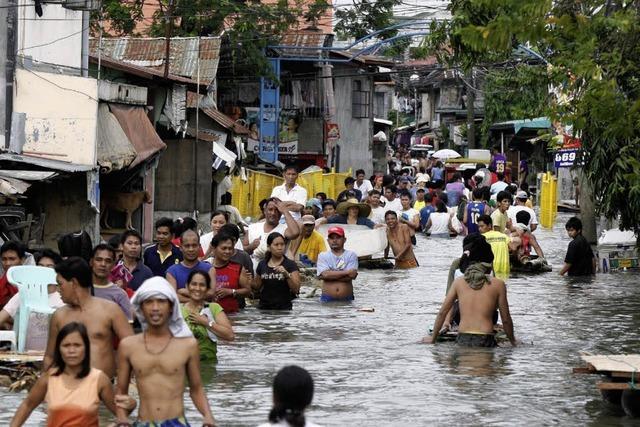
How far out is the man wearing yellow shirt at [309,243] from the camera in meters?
21.2

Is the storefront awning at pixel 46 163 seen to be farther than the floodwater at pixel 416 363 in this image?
Yes

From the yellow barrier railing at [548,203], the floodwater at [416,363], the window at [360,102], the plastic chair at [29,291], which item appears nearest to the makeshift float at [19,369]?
the floodwater at [416,363]

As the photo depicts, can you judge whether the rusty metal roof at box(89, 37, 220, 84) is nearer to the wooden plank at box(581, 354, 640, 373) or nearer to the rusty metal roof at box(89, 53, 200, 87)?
the rusty metal roof at box(89, 53, 200, 87)

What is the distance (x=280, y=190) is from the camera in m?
23.9

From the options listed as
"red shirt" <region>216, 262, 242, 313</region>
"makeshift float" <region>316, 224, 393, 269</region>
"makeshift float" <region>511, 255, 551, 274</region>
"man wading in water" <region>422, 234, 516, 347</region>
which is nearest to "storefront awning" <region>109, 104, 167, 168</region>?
"makeshift float" <region>316, 224, 393, 269</region>

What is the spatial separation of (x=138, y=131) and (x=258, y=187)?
482 inches

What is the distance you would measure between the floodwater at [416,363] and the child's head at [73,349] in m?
3.27

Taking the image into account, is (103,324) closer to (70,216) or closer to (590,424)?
(590,424)

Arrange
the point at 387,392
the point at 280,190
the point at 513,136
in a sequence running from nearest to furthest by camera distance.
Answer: the point at 387,392 → the point at 280,190 → the point at 513,136

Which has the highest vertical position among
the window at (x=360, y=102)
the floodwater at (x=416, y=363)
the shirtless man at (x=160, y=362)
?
the window at (x=360, y=102)

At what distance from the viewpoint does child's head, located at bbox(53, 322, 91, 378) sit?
7.84 meters

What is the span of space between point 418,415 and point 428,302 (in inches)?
371

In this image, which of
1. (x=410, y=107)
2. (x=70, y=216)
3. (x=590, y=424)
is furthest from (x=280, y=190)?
(x=410, y=107)

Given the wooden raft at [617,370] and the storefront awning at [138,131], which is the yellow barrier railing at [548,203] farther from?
the wooden raft at [617,370]
